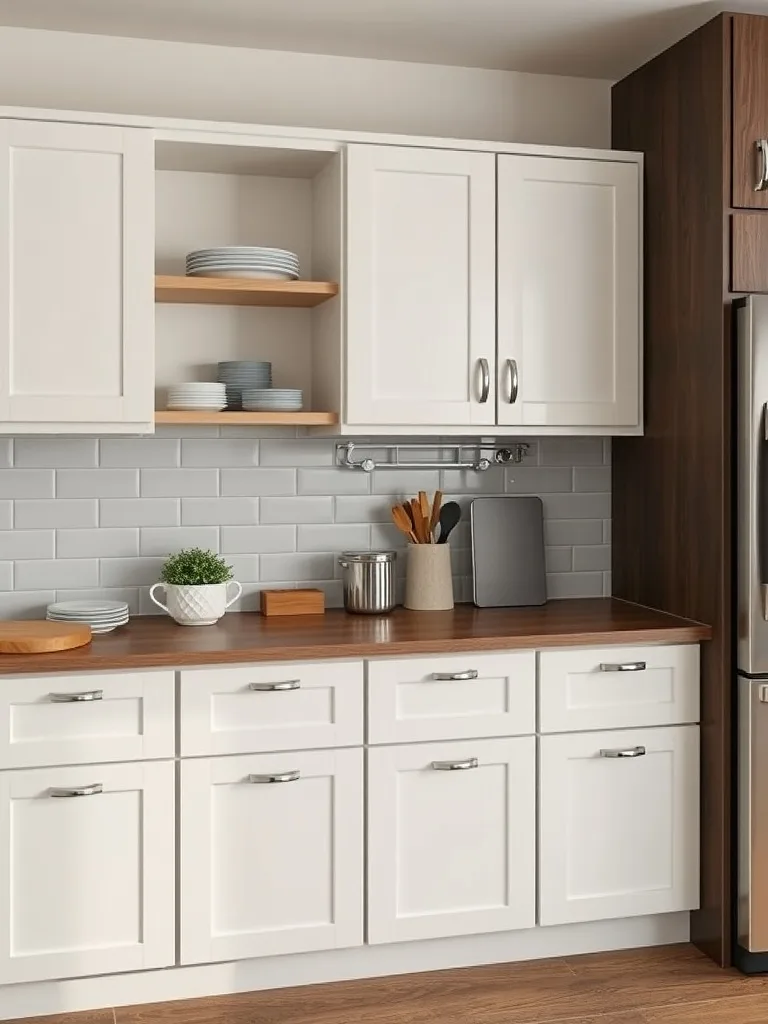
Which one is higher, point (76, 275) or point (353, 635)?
point (76, 275)

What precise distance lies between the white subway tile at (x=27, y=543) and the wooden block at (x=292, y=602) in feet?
2.02

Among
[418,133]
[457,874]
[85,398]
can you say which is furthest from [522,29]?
[457,874]

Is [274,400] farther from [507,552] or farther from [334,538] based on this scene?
[507,552]

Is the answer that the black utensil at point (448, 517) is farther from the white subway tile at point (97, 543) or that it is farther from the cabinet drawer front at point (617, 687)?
the white subway tile at point (97, 543)

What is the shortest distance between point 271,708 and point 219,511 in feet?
2.55

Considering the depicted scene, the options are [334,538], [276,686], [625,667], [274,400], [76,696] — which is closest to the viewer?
[76,696]

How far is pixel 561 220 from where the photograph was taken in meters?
3.36

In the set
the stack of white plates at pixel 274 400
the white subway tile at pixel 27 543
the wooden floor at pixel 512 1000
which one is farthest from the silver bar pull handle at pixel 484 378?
the wooden floor at pixel 512 1000

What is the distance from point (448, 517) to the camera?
354cm

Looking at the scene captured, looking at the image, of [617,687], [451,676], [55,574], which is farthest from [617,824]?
[55,574]

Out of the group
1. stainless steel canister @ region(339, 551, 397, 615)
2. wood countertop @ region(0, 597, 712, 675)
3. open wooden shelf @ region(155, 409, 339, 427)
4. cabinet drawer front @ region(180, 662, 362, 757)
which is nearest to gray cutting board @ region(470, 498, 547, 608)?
wood countertop @ region(0, 597, 712, 675)

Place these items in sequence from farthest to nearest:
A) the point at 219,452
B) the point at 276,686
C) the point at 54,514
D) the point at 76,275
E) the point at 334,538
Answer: the point at 334,538 < the point at 219,452 < the point at 54,514 < the point at 76,275 < the point at 276,686

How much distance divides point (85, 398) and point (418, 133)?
4.35 feet

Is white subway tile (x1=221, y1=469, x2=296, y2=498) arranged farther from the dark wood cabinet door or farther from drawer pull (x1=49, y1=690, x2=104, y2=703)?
the dark wood cabinet door
